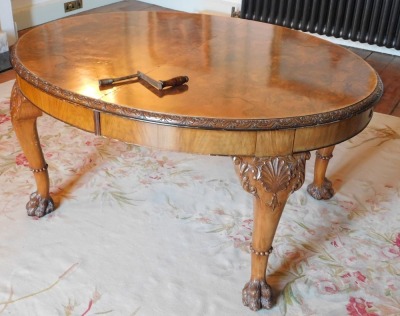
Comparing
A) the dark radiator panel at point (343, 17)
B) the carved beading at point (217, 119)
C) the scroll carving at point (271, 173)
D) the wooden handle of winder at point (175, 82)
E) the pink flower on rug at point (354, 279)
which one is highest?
the wooden handle of winder at point (175, 82)

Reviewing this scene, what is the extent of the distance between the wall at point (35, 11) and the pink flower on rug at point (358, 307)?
3341mm

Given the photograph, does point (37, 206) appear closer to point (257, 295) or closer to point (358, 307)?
point (257, 295)

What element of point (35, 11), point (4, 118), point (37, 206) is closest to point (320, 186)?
point (37, 206)

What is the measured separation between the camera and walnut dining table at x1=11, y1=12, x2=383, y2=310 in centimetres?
124

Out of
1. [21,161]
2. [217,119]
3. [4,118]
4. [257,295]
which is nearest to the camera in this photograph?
[217,119]

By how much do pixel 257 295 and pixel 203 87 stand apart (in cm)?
62

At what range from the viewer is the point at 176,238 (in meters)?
1.73

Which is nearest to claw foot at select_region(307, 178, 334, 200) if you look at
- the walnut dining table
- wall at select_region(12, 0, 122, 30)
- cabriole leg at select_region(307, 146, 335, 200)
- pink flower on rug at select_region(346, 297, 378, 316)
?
cabriole leg at select_region(307, 146, 335, 200)

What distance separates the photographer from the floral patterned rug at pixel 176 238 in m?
1.48

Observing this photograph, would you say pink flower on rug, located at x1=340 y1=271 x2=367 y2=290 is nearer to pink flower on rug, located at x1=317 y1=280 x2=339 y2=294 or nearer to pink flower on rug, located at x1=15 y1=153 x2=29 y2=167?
pink flower on rug, located at x1=317 y1=280 x2=339 y2=294

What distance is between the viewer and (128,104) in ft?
4.18

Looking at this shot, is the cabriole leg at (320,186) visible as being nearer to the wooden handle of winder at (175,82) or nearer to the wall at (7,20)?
the wooden handle of winder at (175,82)

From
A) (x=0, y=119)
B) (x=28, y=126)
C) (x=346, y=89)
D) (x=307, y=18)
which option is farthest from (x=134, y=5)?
(x=346, y=89)

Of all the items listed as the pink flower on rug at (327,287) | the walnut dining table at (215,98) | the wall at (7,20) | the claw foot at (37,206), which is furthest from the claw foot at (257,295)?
the wall at (7,20)
